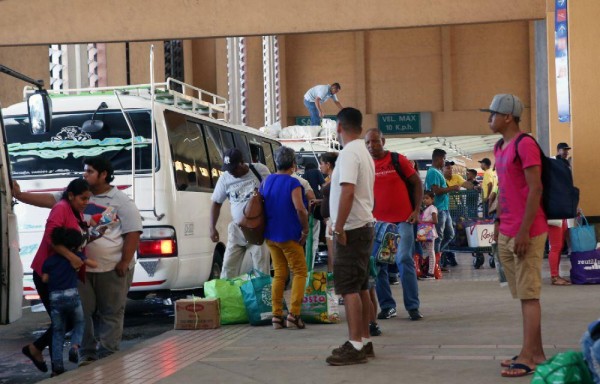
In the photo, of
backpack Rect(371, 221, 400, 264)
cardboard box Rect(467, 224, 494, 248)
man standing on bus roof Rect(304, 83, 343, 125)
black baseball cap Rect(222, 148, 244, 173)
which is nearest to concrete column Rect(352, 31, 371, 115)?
man standing on bus roof Rect(304, 83, 343, 125)

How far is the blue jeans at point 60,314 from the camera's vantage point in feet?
29.5

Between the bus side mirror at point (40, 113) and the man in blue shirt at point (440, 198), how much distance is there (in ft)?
30.0

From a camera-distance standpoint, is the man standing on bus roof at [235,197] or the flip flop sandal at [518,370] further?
the man standing on bus roof at [235,197]

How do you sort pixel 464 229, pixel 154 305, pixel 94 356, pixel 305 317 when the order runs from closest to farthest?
pixel 94 356
pixel 305 317
pixel 154 305
pixel 464 229

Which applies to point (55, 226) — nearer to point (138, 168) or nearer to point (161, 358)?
point (161, 358)

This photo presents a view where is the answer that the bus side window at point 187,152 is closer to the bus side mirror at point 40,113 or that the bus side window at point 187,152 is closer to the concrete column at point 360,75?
the bus side mirror at point 40,113

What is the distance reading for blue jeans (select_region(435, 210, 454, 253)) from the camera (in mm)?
17877

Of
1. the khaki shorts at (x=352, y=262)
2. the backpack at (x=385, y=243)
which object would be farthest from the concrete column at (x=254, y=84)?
the khaki shorts at (x=352, y=262)

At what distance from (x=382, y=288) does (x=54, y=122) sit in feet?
13.9

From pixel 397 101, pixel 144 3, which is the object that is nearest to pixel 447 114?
pixel 397 101

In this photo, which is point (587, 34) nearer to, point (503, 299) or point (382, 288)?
point (503, 299)

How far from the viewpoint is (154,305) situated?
15.2 metres

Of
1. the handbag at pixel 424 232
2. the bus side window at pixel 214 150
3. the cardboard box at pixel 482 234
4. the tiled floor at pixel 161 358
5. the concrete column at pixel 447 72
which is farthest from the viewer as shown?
the concrete column at pixel 447 72

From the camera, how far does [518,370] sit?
7.72 meters
